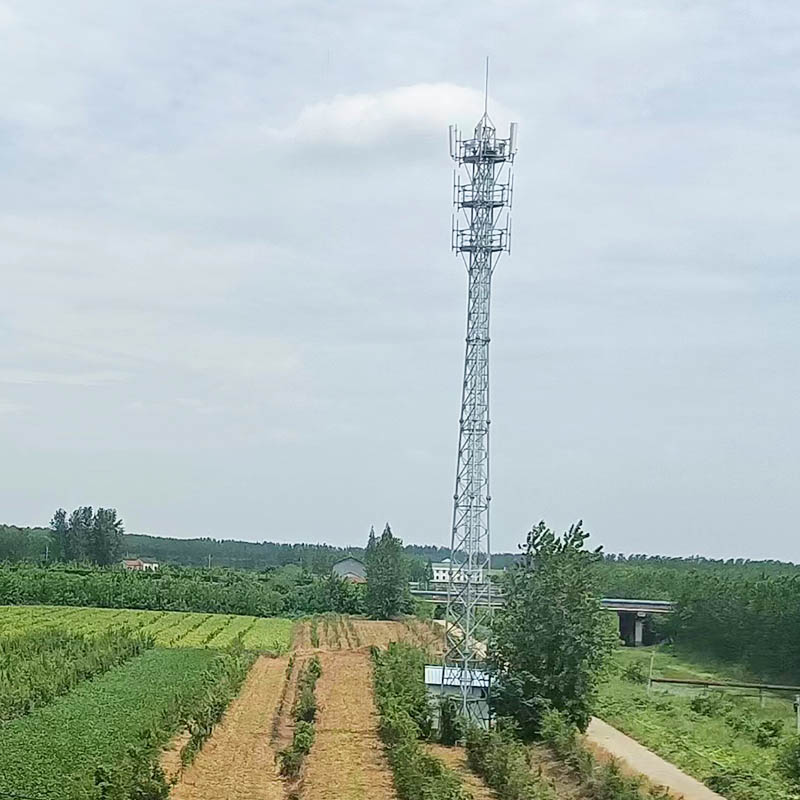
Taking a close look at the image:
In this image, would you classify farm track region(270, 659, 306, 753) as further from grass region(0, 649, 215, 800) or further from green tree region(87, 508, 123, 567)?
green tree region(87, 508, 123, 567)

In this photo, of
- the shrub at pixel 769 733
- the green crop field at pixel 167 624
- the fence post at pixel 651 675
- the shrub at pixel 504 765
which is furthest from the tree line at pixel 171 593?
the shrub at pixel 504 765

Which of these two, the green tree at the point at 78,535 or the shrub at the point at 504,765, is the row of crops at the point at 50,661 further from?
the green tree at the point at 78,535

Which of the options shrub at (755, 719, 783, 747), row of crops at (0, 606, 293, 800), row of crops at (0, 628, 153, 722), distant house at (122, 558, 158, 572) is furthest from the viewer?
distant house at (122, 558, 158, 572)

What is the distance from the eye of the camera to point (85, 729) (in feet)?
86.1

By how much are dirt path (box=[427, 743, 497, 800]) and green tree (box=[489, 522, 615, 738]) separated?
182cm

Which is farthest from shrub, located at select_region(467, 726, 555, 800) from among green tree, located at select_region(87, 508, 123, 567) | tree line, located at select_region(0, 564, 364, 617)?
green tree, located at select_region(87, 508, 123, 567)

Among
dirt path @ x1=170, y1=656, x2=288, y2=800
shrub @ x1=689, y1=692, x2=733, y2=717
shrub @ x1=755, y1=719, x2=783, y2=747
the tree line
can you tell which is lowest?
dirt path @ x1=170, y1=656, x2=288, y2=800

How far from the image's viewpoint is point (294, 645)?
58.3 metres

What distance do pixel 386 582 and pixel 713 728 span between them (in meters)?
42.0

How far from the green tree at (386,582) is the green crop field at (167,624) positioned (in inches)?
235

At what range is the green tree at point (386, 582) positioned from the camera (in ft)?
247

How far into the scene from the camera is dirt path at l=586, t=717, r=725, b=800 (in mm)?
23656

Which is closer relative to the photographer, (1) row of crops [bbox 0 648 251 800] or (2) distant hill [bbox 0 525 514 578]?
(1) row of crops [bbox 0 648 251 800]

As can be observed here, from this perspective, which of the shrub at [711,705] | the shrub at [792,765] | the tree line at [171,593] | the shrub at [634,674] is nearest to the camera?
the shrub at [792,765]
